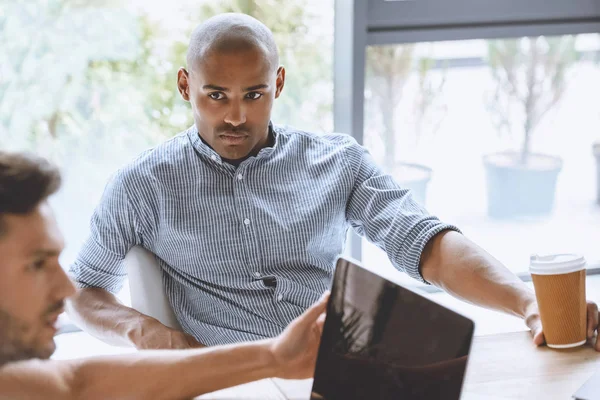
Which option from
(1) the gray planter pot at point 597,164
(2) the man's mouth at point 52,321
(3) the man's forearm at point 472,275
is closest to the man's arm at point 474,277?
(3) the man's forearm at point 472,275

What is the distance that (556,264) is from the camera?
5.00ft

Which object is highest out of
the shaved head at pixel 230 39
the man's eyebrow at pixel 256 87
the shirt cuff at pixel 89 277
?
the shaved head at pixel 230 39

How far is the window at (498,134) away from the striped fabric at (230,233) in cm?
128

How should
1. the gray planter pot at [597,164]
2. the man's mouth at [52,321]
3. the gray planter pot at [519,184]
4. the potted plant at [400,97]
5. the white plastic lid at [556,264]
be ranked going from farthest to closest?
the gray planter pot at [597,164], the gray planter pot at [519,184], the potted plant at [400,97], the white plastic lid at [556,264], the man's mouth at [52,321]

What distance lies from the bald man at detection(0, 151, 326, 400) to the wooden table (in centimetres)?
3

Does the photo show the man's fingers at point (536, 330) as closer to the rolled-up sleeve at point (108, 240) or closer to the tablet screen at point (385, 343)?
the tablet screen at point (385, 343)

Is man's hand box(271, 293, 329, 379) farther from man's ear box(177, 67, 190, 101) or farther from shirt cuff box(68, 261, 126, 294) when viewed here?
man's ear box(177, 67, 190, 101)

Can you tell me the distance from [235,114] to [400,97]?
148 centimetres

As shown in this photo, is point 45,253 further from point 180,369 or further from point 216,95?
point 216,95

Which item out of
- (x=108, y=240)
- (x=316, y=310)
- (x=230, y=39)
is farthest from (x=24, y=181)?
(x=230, y=39)

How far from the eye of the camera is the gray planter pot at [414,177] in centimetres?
344

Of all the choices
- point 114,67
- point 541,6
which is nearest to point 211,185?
point 114,67

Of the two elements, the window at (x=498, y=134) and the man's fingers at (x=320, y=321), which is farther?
the window at (x=498, y=134)

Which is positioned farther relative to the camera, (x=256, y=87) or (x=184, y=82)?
Result: (x=184, y=82)
